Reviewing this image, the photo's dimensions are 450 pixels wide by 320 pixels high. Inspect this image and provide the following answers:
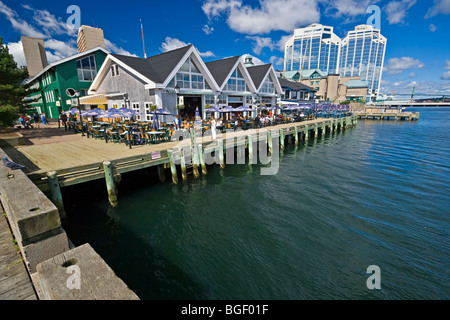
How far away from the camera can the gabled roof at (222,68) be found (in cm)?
2486

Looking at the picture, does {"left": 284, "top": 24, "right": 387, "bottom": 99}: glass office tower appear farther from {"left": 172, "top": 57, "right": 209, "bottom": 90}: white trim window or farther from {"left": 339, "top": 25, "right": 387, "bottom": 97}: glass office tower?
{"left": 172, "top": 57, "right": 209, "bottom": 90}: white trim window

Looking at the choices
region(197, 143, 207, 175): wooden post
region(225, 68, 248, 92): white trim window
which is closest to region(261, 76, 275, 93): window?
region(225, 68, 248, 92): white trim window

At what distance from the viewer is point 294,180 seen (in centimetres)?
1376

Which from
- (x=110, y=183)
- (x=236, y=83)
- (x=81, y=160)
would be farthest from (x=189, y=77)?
(x=110, y=183)

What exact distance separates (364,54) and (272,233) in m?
216

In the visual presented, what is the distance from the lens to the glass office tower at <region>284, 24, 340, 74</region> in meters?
162

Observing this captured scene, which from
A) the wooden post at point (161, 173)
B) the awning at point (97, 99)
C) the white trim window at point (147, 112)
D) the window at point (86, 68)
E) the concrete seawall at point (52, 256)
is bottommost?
the wooden post at point (161, 173)

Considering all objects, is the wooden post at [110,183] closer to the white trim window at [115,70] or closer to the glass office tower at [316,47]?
the white trim window at [115,70]

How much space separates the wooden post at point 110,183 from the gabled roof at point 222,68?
17.7 meters

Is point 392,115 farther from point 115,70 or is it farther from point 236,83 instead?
point 115,70

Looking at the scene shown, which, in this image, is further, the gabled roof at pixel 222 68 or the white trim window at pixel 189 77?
the gabled roof at pixel 222 68

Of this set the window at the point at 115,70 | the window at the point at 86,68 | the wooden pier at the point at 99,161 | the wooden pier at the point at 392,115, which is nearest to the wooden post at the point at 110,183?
A: the wooden pier at the point at 99,161

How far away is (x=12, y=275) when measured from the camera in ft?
11.7
